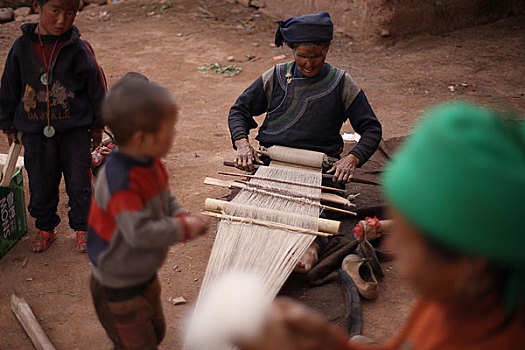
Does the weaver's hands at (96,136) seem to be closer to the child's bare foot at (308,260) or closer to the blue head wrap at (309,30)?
the blue head wrap at (309,30)

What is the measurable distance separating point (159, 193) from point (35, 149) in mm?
1758

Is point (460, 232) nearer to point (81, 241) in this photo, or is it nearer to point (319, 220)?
point (319, 220)

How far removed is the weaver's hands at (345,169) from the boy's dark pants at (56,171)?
1.65m

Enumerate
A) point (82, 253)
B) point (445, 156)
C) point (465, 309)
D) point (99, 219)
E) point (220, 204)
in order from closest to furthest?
point (445, 156) → point (465, 309) → point (99, 219) → point (220, 204) → point (82, 253)

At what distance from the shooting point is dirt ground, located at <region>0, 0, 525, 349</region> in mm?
2990

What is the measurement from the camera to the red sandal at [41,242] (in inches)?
137

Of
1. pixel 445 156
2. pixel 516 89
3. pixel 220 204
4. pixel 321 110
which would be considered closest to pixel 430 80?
pixel 516 89

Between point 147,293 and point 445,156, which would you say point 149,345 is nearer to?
point 147,293

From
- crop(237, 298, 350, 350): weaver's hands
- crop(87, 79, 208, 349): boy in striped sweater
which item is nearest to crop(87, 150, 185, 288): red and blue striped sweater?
crop(87, 79, 208, 349): boy in striped sweater

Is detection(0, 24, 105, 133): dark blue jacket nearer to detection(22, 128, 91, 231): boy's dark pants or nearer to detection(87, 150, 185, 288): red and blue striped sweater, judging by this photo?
detection(22, 128, 91, 231): boy's dark pants

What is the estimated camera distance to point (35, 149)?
3266 mm

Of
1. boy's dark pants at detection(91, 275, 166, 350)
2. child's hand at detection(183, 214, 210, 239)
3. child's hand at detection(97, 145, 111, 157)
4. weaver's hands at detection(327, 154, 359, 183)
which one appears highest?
child's hand at detection(183, 214, 210, 239)

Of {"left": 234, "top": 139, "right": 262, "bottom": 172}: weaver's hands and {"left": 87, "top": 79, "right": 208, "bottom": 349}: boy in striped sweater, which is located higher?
{"left": 87, "top": 79, "right": 208, "bottom": 349}: boy in striped sweater

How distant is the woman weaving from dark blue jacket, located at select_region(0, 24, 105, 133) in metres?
1.03
